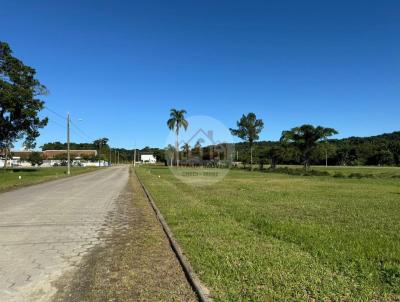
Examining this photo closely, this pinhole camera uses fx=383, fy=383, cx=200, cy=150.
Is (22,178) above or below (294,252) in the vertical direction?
above

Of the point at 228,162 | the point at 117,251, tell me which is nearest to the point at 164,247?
the point at 117,251

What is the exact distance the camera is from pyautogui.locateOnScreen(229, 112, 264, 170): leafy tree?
2584 inches

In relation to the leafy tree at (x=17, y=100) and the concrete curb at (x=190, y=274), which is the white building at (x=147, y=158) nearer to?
the leafy tree at (x=17, y=100)

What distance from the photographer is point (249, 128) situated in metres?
65.9

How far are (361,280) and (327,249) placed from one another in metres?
1.64

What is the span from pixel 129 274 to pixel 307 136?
50917mm

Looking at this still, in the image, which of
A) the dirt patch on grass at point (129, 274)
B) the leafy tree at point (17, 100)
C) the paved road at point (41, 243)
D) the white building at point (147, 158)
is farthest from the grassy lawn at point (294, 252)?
the white building at point (147, 158)

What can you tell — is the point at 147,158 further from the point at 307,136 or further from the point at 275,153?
the point at 307,136

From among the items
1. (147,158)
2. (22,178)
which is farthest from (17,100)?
(147,158)

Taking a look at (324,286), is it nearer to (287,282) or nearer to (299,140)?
(287,282)

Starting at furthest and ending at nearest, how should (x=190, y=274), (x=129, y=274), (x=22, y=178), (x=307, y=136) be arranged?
(x=307, y=136), (x=22, y=178), (x=129, y=274), (x=190, y=274)

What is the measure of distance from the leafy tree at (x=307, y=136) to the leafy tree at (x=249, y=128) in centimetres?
1081

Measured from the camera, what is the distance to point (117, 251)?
6.98 metres

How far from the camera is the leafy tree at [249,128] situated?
65.6 m
